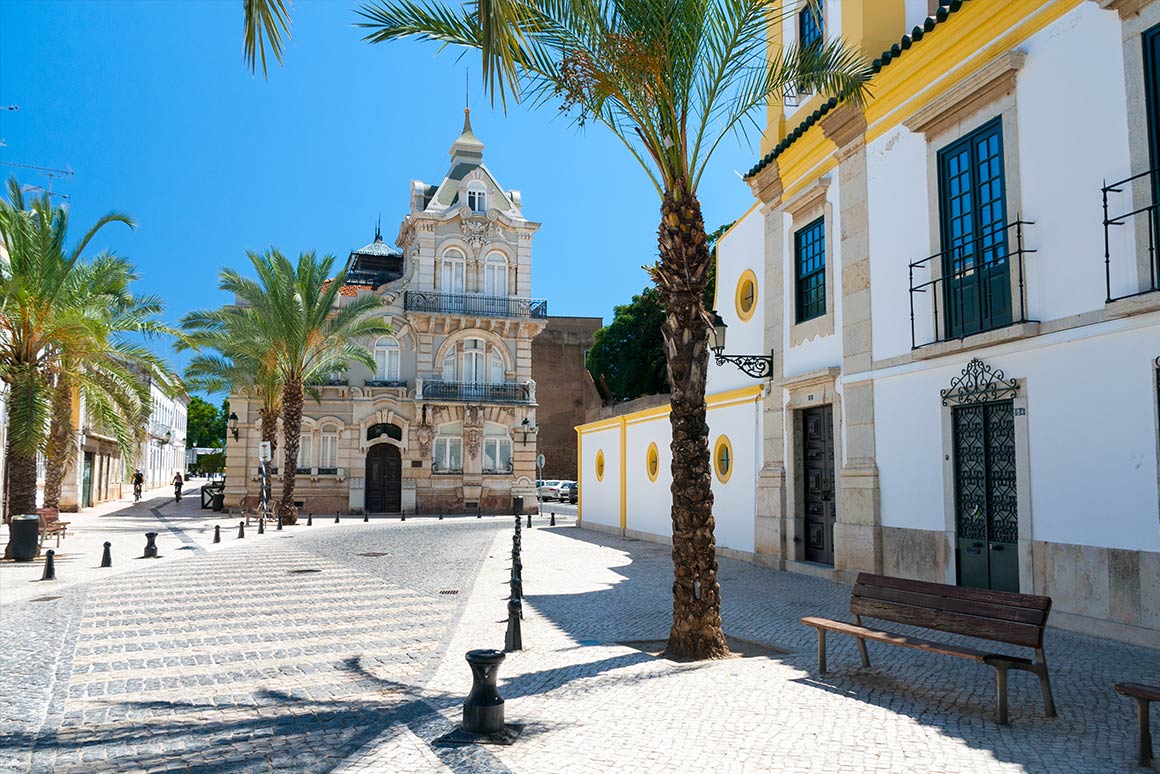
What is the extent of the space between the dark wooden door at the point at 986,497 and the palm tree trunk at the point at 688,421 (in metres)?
4.12

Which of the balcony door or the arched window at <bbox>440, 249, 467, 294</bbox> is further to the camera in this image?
the arched window at <bbox>440, 249, 467, 294</bbox>

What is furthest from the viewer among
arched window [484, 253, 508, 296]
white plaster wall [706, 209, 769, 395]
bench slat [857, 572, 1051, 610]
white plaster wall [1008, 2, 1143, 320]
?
arched window [484, 253, 508, 296]

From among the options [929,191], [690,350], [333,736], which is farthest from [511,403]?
[333,736]

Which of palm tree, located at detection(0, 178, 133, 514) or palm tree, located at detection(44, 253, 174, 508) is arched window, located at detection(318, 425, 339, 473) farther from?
palm tree, located at detection(0, 178, 133, 514)

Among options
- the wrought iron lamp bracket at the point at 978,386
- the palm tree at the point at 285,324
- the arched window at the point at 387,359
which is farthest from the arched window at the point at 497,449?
the wrought iron lamp bracket at the point at 978,386

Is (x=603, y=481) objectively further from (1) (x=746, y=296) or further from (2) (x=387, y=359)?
Answer: (2) (x=387, y=359)

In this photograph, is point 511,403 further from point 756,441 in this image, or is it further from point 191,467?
point 191,467

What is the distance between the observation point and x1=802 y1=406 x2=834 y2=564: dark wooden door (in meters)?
14.0

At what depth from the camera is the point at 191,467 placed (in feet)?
326

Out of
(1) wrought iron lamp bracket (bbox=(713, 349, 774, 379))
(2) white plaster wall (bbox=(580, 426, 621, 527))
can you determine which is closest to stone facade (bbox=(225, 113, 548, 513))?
(2) white plaster wall (bbox=(580, 426, 621, 527))

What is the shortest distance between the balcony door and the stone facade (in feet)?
88.0

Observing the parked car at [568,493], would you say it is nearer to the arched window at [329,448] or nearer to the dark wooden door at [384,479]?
the dark wooden door at [384,479]

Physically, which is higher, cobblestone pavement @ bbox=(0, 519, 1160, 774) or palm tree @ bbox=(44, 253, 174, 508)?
palm tree @ bbox=(44, 253, 174, 508)

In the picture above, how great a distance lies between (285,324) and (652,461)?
13798 mm
